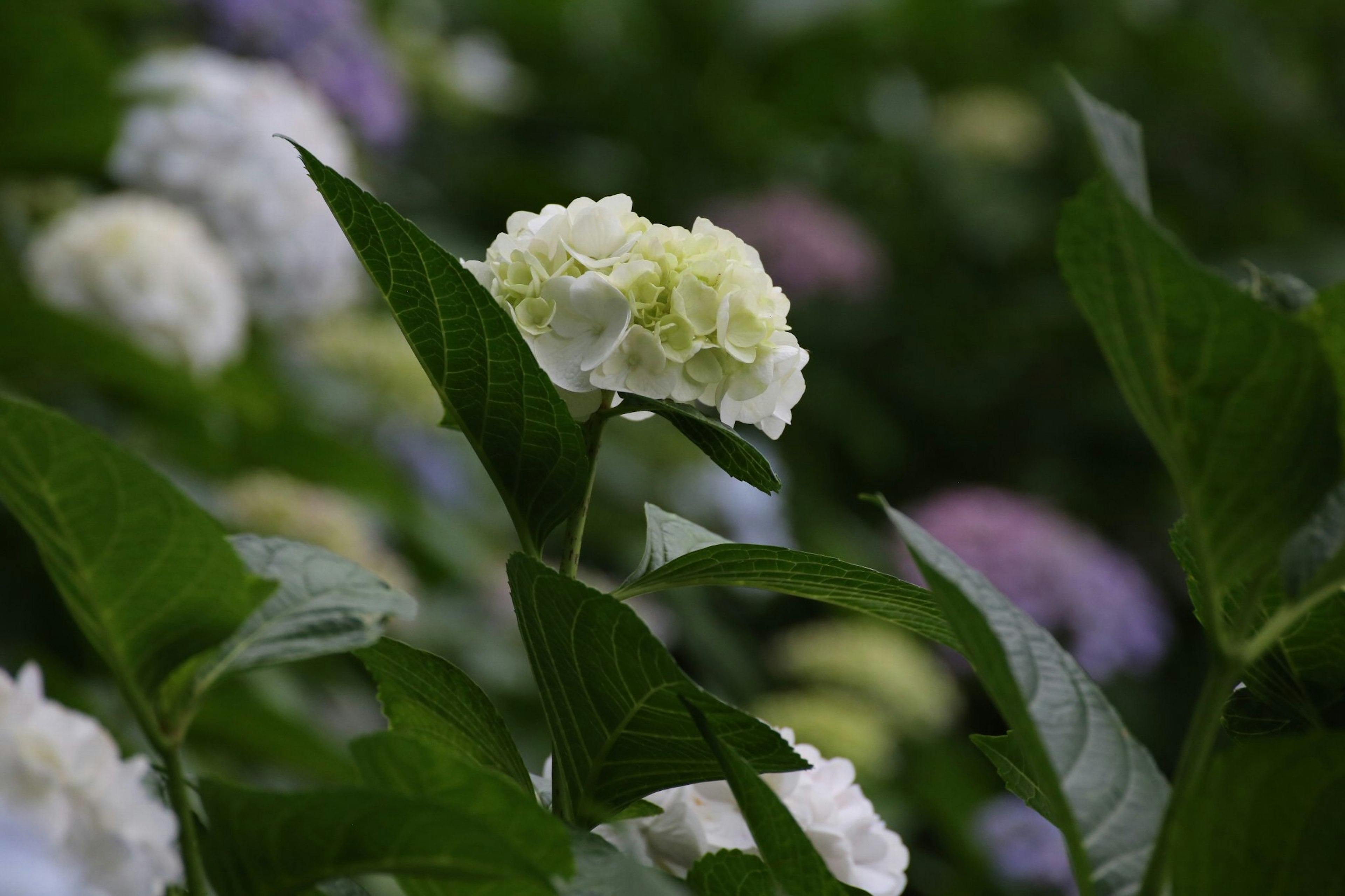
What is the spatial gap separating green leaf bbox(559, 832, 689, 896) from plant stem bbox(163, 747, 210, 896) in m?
0.06

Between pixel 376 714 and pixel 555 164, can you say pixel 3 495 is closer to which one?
pixel 376 714

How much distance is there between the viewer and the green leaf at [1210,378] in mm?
208

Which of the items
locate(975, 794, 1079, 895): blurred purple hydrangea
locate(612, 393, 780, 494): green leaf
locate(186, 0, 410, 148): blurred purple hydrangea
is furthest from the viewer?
locate(186, 0, 410, 148): blurred purple hydrangea

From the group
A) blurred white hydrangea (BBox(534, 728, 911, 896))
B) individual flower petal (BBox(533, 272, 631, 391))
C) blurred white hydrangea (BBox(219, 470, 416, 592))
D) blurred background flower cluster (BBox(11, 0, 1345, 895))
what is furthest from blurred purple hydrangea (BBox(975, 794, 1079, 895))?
individual flower petal (BBox(533, 272, 631, 391))

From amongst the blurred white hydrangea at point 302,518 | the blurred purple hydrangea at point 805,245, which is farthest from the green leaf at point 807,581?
the blurred purple hydrangea at point 805,245

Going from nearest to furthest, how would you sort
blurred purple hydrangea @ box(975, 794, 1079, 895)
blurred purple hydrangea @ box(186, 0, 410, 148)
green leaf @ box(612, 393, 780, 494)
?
green leaf @ box(612, 393, 780, 494) < blurred purple hydrangea @ box(975, 794, 1079, 895) < blurred purple hydrangea @ box(186, 0, 410, 148)

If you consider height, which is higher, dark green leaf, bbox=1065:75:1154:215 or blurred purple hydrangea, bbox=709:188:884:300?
dark green leaf, bbox=1065:75:1154:215

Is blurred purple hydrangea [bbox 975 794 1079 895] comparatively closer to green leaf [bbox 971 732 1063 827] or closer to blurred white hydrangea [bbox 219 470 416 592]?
blurred white hydrangea [bbox 219 470 416 592]

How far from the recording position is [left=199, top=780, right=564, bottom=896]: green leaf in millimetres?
203

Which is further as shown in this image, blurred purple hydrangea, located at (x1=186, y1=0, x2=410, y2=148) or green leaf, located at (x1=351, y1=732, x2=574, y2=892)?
blurred purple hydrangea, located at (x1=186, y1=0, x2=410, y2=148)

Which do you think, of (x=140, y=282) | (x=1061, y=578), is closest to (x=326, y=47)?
(x=140, y=282)

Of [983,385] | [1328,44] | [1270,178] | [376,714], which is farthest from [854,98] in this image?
[376,714]

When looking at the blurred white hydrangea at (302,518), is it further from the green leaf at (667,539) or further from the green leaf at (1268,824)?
the green leaf at (1268,824)

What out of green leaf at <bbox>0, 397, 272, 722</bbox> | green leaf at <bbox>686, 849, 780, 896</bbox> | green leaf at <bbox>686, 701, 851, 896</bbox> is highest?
green leaf at <bbox>0, 397, 272, 722</bbox>
